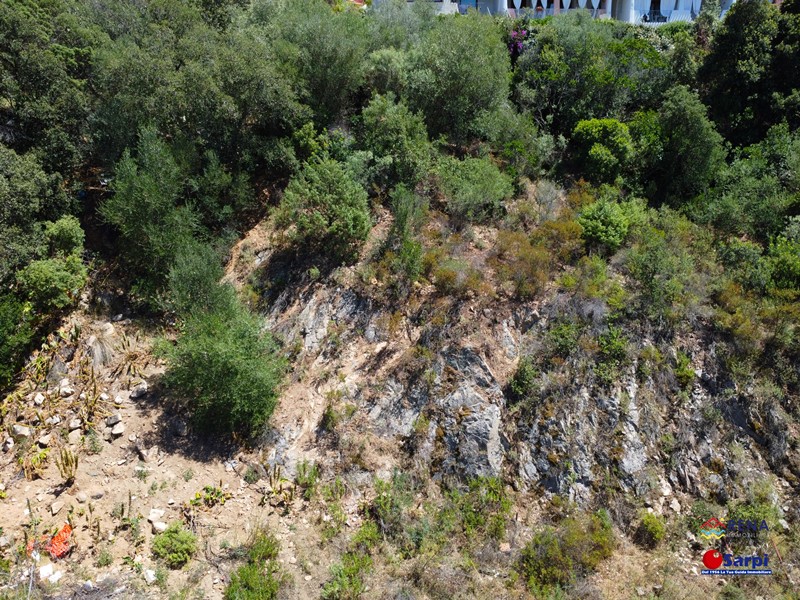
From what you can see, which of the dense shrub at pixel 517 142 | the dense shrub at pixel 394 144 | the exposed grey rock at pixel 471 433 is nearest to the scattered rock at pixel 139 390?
the exposed grey rock at pixel 471 433

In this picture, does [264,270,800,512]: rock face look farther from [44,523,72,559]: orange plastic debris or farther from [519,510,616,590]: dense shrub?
[44,523,72,559]: orange plastic debris

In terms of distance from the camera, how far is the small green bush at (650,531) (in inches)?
493

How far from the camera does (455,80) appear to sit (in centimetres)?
1984

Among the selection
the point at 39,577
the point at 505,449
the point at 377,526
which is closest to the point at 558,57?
the point at 505,449

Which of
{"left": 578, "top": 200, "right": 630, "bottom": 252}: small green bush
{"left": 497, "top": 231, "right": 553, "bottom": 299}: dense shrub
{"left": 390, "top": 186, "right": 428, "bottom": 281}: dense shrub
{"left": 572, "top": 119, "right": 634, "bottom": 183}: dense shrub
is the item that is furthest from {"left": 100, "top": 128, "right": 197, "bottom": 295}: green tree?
{"left": 572, "top": 119, "right": 634, "bottom": 183}: dense shrub

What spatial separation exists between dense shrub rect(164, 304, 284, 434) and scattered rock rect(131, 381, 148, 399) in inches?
36.8

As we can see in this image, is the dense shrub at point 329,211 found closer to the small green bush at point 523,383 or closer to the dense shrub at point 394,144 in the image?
the dense shrub at point 394,144

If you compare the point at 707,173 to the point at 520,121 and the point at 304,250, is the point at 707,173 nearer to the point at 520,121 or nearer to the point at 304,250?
the point at 520,121

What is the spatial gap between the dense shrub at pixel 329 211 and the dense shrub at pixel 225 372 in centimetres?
408

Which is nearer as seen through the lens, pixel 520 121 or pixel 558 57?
pixel 520 121

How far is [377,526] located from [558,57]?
20.8 metres

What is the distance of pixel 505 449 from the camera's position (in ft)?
45.4

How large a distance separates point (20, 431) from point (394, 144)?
48.7 ft

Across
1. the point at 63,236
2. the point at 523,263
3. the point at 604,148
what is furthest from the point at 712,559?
the point at 63,236
